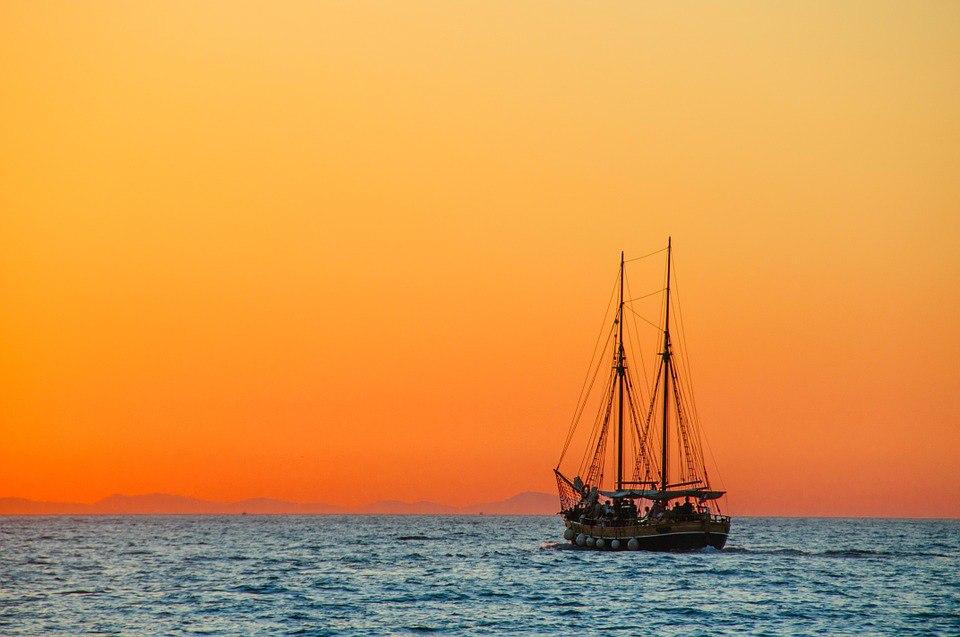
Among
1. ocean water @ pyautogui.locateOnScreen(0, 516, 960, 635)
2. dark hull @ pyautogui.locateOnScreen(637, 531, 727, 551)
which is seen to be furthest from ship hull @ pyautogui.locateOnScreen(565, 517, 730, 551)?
ocean water @ pyautogui.locateOnScreen(0, 516, 960, 635)

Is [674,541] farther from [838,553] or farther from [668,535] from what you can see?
[838,553]

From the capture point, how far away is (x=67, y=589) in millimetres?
81125

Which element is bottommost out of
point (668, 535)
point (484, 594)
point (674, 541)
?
point (484, 594)

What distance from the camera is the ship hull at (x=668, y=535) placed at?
112938mm

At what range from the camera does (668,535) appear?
11288 cm

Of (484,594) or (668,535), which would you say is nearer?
(484,594)

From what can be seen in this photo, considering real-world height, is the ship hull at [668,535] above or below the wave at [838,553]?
above

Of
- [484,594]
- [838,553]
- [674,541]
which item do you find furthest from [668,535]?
[484,594]

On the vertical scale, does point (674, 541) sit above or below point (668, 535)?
below

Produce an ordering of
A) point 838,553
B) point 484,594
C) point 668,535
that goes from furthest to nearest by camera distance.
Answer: point 838,553
point 668,535
point 484,594

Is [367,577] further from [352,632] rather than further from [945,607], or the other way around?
[945,607]

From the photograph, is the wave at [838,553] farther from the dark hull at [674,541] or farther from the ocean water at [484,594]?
the dark hull at [674,541]

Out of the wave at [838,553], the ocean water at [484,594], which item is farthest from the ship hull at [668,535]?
the wave at [838,553]

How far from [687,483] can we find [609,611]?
51329 millimetres
